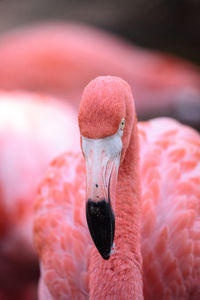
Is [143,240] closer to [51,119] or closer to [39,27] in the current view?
[51,119]

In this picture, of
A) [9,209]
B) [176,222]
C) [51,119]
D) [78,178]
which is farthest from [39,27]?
[176,222]

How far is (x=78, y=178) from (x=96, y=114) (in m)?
0.91

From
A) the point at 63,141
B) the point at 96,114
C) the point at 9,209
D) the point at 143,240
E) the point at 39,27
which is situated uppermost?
the point at 39,27

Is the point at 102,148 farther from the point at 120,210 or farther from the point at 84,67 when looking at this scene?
the point at 84,67

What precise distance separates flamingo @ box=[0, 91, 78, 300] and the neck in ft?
5.43

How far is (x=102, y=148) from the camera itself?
1710 millimetres

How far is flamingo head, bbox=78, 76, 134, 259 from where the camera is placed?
5.50ft

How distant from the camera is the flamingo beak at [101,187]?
1.67m

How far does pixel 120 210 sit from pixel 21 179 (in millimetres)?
1881

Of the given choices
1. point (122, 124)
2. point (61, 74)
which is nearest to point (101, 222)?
point (122, 124)

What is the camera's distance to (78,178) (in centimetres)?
254

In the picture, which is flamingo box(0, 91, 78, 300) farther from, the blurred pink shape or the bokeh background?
the bokeh background

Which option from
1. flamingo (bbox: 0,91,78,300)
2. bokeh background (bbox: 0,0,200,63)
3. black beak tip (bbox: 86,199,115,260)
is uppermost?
bokeh background (bbox: 0,0,200,63)

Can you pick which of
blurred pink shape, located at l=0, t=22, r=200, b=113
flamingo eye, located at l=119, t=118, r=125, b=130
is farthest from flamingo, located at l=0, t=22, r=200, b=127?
flamingo eye, located at l=119, t=118, r=125, b=130
